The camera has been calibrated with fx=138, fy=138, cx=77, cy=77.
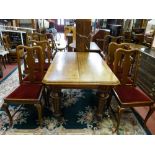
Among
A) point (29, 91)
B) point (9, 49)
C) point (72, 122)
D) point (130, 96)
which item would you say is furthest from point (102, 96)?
point (9, 49)

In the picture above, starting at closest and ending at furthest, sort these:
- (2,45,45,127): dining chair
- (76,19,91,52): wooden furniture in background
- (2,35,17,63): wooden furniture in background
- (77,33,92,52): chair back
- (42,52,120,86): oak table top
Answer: (42,52,120,86): oak table top → (2,45,45,127): dining chair → (76,19,91,52): wooden furniture in background → (77,33,92,52): chair back → (2,35,17,63): wooden furniture in background

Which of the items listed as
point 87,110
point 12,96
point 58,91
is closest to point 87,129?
point 87,110

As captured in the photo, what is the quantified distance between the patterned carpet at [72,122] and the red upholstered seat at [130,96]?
47cm

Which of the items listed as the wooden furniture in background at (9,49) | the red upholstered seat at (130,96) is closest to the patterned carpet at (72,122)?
the red upholstered seat at (130,96)

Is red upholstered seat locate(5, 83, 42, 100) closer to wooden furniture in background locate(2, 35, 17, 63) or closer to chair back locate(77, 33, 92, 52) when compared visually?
chair back locate(77, 33, 92, 52)

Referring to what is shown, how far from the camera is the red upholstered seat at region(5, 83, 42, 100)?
1.75m

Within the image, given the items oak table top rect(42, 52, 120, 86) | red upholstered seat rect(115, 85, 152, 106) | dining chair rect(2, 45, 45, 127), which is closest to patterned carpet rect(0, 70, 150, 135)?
dining chair rect(2, 45, 45, 127)

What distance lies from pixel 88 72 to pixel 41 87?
0.72 m

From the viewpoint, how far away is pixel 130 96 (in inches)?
72.6

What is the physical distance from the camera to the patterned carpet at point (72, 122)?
1.88 metres

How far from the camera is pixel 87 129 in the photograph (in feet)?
6.31

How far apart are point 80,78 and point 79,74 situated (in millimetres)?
123

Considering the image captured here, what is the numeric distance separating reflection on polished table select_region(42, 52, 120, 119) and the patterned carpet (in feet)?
0.56

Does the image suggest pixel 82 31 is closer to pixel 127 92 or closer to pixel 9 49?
Result: pixel 127 92
